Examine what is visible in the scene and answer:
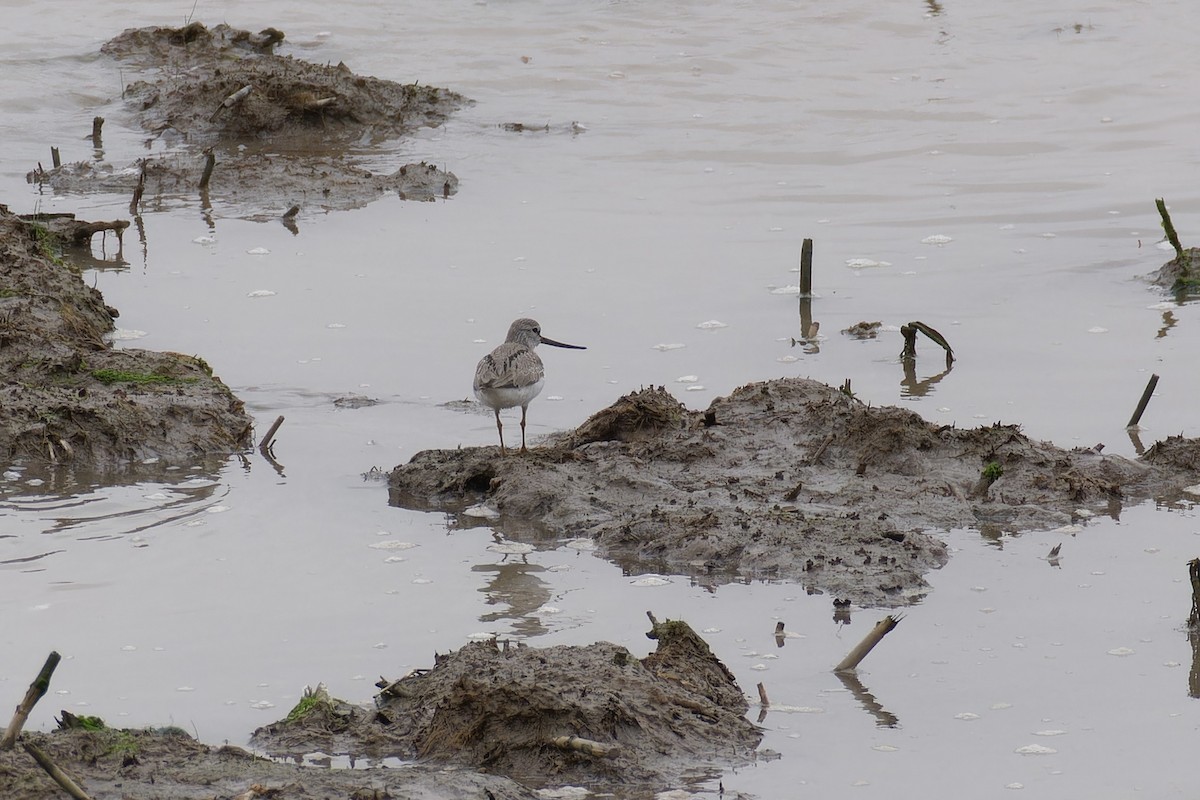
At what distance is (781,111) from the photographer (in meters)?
17.5

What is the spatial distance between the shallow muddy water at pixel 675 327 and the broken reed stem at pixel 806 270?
23 cm

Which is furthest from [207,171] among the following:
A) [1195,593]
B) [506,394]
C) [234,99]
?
[1195,593]

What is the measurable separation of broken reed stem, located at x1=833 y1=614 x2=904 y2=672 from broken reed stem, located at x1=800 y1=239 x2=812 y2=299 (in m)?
5.29

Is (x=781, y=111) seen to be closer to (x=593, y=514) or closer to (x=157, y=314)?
(x=157, y=314)

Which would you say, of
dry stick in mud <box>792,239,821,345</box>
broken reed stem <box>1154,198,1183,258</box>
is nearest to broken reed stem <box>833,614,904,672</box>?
dry stick in mud <box>792,239,821,345</box>

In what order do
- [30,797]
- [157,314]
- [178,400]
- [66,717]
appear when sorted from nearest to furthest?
[30,797] < [66,717] < [178,400] < [157,314]

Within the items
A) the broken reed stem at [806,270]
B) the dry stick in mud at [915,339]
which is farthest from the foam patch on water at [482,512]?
the broken reed stem at [806,270]

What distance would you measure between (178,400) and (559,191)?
6.27 m

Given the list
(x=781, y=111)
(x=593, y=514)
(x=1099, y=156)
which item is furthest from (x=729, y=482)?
(x=781, y=111)

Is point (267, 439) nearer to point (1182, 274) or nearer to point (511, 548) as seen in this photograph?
point (511, 548)

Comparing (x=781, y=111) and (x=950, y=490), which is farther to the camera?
(x=781, y=111)

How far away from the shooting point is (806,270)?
10.9 m

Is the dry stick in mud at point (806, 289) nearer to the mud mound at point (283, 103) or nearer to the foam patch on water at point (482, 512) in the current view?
the foam patch on water at point (482, 512)

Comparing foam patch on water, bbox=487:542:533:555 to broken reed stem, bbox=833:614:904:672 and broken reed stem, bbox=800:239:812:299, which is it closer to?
broken reed stem, bbox=833:614:904:672
